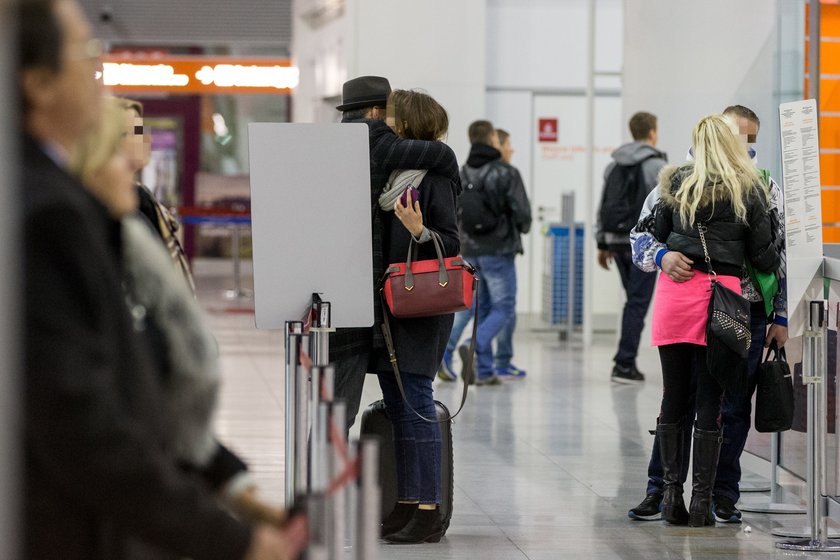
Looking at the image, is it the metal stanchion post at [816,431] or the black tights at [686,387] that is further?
the black tights at [686,387]

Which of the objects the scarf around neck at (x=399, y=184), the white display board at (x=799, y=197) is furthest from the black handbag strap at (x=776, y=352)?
the scarf around neck at (x=399, y=184)

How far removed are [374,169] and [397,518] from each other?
1.30m

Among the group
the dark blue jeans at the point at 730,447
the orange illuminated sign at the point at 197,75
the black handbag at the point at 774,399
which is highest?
the orange illuminated sign at the point at 197,75

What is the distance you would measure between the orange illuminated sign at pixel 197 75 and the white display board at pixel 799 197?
17.4 meters

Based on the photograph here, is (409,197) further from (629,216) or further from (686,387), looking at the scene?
(629,216)

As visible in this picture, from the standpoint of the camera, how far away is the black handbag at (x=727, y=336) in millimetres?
4895

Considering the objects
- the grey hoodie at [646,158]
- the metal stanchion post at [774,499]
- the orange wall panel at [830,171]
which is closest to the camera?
the metal stanchion post at [774,499]

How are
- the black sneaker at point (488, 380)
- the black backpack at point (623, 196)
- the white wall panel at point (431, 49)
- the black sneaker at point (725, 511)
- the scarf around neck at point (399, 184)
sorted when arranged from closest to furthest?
the scarf around neck at point (399, 184), the black sneaker at point (725, 511), the black backpack at point (623, 196), the black sneaker at point (488, 380), the white wall panel at point (431, 49)

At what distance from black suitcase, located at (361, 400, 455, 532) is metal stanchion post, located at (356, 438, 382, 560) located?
271 centimetres

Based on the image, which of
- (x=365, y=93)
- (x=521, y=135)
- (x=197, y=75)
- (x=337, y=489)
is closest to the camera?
(x=337, y=489)

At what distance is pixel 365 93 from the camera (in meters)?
4.87

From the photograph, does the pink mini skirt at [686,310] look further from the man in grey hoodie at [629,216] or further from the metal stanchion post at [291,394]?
the man in grey hoodie at [629,216]

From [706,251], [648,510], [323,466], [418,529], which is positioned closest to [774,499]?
[648,510]

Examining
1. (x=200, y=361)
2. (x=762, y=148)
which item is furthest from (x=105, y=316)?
(x=762, y=148)
